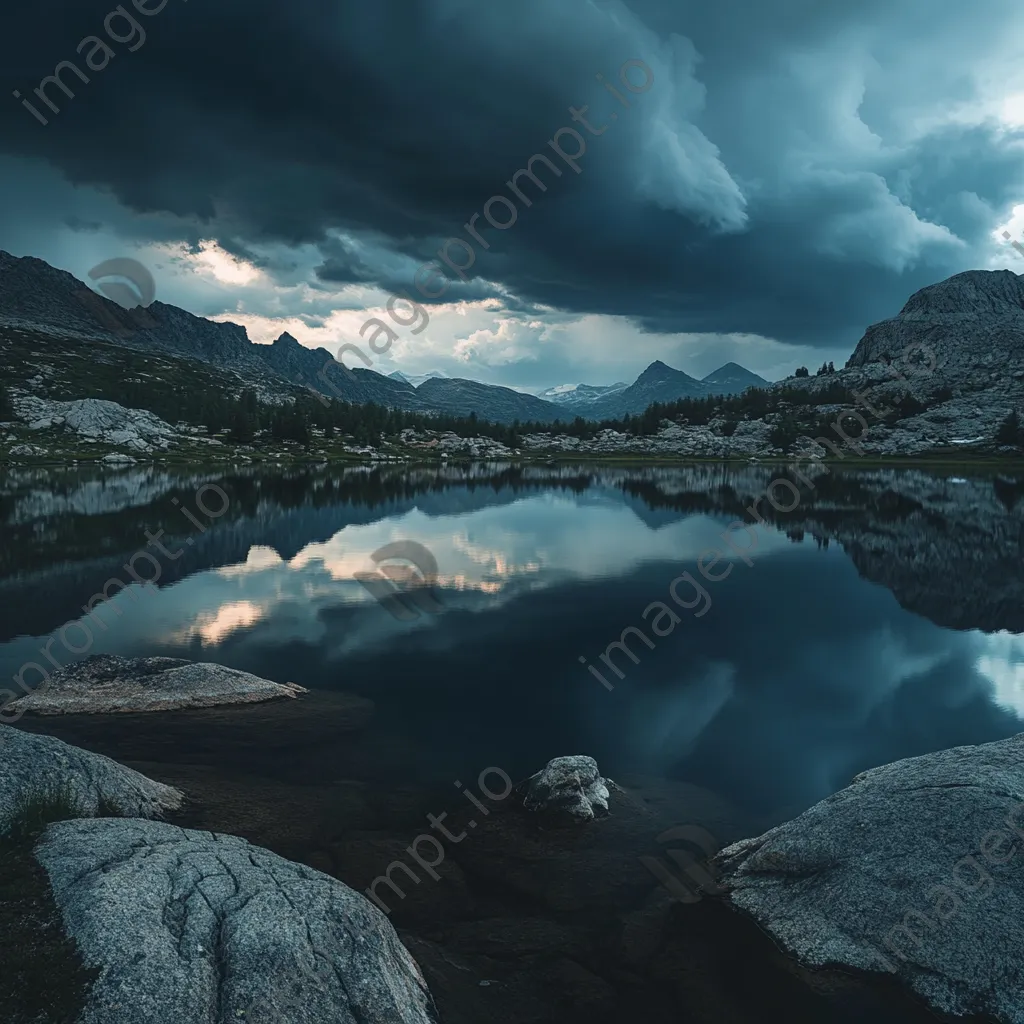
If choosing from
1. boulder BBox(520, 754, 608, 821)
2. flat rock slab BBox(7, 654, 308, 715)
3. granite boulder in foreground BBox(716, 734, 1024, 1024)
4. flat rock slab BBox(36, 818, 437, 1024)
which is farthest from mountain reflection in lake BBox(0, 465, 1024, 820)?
flat rock slab BBox(36, 818, 437, 1024)

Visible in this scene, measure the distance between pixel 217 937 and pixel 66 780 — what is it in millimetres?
8476

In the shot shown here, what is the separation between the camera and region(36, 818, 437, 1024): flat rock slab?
1027 cm

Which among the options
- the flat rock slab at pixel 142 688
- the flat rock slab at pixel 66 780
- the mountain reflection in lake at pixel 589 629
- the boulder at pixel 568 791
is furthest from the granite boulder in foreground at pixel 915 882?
the flat rock slab at pixel 142 688

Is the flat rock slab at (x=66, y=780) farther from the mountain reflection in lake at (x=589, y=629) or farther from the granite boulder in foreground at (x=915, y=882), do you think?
the granite boulder in foreground at (x=915, y=882)

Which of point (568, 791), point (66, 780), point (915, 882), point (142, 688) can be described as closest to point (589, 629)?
point (568, 791)

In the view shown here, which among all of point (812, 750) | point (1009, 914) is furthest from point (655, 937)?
point (812, 750)

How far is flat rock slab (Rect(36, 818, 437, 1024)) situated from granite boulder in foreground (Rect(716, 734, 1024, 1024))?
32.5 feet

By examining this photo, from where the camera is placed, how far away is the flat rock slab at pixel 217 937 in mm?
10273

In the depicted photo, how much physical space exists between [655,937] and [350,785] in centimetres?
1207

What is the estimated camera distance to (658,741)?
96.3ft

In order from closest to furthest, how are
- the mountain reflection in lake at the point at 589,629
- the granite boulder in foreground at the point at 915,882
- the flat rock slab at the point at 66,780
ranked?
the granite boulder in foreground at the point at 915,882 → the flat rock slab at the point at 66,780 → the mountain reflection in lake at the point at 589,629

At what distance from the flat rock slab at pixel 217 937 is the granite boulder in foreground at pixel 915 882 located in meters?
9.90

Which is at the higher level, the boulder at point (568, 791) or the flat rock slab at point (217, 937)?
the flat rock slab at point (217, 937)

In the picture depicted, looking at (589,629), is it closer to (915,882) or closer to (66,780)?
(915,882)
